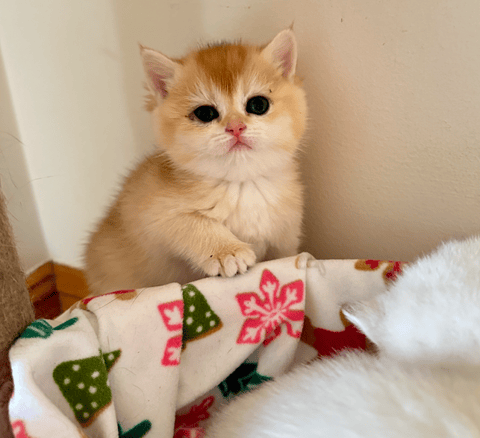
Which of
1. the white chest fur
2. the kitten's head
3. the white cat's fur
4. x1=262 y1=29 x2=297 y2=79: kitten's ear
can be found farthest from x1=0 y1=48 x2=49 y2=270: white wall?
the white cat's fur

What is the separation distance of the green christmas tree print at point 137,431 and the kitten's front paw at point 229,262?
295 millimetres

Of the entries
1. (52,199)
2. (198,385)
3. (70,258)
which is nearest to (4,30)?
(52,199)

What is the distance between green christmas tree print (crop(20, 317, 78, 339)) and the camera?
61cm

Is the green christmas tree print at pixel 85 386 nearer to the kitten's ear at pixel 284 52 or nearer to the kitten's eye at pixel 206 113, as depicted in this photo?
the kitten's eye at pixel 206 113

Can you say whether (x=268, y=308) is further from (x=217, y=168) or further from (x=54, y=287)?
(x=54, y=287)

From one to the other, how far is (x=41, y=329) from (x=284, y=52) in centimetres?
75

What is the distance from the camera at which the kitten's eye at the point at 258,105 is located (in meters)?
0.85

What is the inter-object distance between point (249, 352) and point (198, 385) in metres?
0.12

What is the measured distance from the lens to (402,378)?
543mm

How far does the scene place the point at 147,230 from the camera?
0.91 m

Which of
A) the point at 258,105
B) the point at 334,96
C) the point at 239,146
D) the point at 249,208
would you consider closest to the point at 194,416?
the point at 249,208

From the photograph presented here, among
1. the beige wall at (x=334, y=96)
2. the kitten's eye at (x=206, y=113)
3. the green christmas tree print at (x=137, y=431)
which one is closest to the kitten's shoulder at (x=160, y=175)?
the kitten's eye at (x=206, y=113)

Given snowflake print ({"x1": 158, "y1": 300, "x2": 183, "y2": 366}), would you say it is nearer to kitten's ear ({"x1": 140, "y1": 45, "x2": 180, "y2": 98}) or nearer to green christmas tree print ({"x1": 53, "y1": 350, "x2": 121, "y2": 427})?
green christmas tree print ({"x1": 53, "y1": 350, "x2": 121, "y2": 427})

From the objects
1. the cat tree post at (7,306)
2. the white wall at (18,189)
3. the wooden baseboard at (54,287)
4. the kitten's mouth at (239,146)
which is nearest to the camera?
the cat tree post at (7,306)
